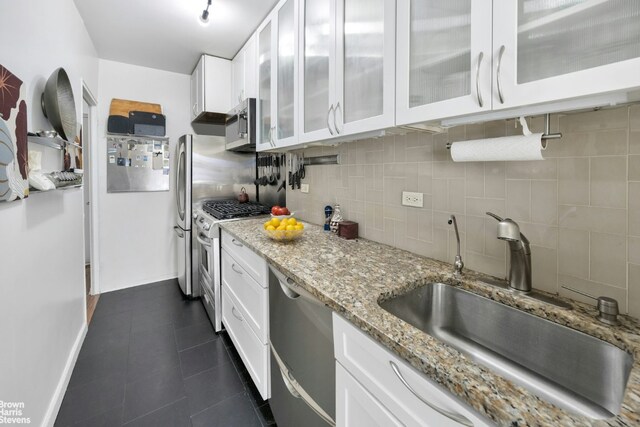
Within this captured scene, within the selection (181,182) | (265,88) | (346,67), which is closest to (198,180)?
(181,182)

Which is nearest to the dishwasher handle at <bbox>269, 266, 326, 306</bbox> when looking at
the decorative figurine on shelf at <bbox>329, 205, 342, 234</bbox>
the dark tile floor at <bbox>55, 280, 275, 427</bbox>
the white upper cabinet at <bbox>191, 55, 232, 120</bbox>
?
the decorative figurine on shelf at <bbox>329, 205, 342, 234</bbox>

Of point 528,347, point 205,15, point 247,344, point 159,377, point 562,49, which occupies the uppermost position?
point 205,15

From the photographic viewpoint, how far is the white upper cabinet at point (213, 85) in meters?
2.79

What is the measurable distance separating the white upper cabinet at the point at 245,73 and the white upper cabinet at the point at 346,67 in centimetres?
83

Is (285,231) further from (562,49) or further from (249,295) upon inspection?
(562,49)

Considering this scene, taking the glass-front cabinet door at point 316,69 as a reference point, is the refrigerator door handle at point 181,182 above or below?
below

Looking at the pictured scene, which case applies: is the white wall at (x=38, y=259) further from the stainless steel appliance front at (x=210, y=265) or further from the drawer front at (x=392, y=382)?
the drawer front at (x=392, y=382)

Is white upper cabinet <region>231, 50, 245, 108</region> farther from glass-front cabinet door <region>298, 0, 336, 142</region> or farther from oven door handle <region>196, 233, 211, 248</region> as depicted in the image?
oven door handle <region>196, 233, 211, 248</region>

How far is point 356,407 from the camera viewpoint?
0.81 metres

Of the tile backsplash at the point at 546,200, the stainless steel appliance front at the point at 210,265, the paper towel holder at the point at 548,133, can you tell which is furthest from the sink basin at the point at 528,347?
the stainless steel appliance front at the point at 210,265

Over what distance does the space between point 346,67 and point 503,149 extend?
0.79 m

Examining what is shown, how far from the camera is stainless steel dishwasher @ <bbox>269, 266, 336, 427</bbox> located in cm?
96

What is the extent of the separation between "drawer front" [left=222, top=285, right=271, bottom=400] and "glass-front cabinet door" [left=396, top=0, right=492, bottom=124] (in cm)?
132

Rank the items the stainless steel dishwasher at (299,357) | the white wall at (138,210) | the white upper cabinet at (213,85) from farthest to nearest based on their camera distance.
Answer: the white wall at (138,210)
the white upper cabinet at (213,85)
the stainless steel dishwasher at (299,357)
